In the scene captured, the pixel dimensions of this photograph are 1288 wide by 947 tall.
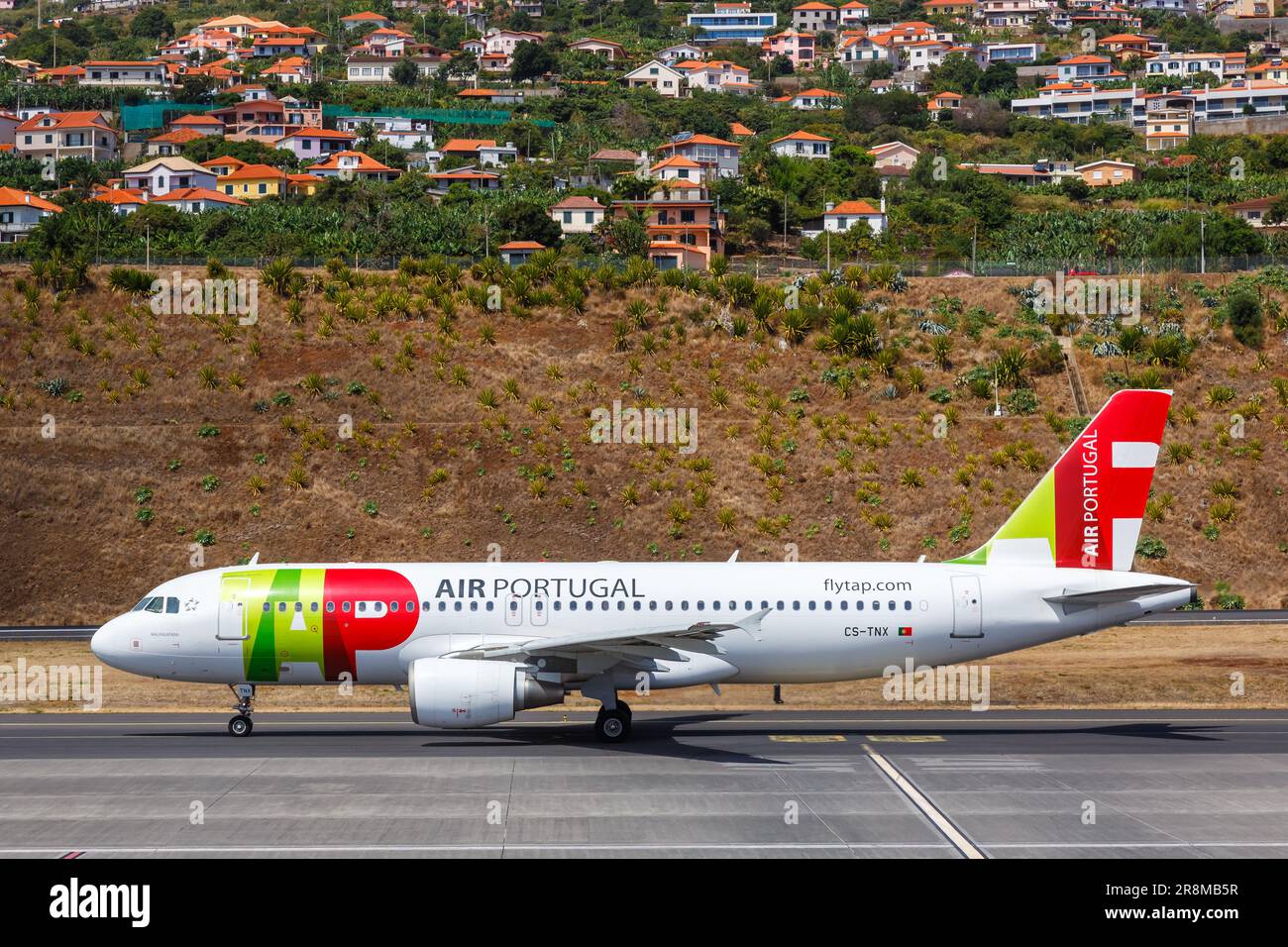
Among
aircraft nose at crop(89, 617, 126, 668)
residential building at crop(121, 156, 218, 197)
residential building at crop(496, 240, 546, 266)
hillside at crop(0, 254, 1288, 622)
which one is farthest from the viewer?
residential building at crop(121, 156, 218, 197)

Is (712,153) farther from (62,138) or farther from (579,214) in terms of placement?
(62,138)

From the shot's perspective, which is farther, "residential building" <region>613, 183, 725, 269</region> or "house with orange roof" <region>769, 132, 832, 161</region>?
"house with orange roof" <region>769, 132, 832, 161</region>

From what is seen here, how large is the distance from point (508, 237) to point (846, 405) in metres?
42.8

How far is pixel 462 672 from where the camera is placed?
34.2 metres

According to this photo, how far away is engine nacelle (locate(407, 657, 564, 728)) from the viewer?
3400 centimetres

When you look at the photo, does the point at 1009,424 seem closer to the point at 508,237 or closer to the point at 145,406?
the point at 145,406

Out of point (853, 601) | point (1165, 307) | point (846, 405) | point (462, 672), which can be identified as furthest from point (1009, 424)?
point (462, 672)

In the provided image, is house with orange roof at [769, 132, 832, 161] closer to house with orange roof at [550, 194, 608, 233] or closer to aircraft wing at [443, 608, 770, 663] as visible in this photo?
house with orange roof at [550, 194, 608, 233]

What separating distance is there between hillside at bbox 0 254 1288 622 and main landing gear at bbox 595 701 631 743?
26.6 meters

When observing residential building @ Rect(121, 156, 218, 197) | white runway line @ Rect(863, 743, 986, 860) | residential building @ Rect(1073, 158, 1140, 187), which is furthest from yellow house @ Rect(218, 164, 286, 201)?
white runway line @ Rect(863, 743, 986, 860)

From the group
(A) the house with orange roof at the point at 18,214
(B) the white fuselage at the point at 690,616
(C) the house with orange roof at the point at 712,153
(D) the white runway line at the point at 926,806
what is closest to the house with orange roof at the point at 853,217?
(C) the house with orange roof at the point at 712,153

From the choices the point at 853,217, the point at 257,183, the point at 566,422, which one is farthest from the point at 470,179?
the point at 566,422

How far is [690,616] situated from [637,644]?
9.26 ft

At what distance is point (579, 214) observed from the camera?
126500mm
